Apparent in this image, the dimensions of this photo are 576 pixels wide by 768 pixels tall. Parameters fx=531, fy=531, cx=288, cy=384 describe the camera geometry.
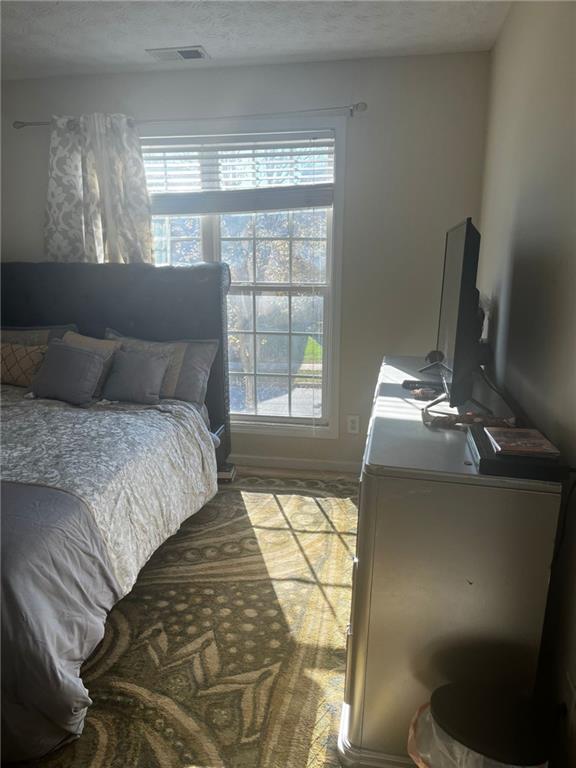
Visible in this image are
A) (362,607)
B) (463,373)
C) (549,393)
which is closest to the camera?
(362,607)

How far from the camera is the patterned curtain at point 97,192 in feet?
10.6

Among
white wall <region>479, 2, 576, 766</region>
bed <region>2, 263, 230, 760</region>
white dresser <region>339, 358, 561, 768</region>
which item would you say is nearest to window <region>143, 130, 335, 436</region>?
bed <region>2, 263, 230, 760</region>

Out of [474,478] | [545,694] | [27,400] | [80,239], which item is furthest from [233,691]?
[80,239]

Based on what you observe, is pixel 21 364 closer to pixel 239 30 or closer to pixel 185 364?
pixel 185 364

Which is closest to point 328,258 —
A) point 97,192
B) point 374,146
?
point 374,146

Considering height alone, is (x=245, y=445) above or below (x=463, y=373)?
below

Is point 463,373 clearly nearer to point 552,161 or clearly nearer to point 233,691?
point 552,161

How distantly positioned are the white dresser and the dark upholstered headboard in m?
1.90

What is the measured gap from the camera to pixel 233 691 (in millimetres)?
1700

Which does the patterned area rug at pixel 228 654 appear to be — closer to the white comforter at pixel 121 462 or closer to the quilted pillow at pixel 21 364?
the white comforter at pixel 121 462

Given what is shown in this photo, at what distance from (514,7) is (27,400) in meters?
2.94

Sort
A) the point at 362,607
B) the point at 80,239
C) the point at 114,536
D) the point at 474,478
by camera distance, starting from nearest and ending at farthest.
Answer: the point at 474,478
the point at 362,607
the point at 114,536
the point at 80,239

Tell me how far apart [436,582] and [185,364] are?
199 cm

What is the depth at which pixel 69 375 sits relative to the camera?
2.78 m
